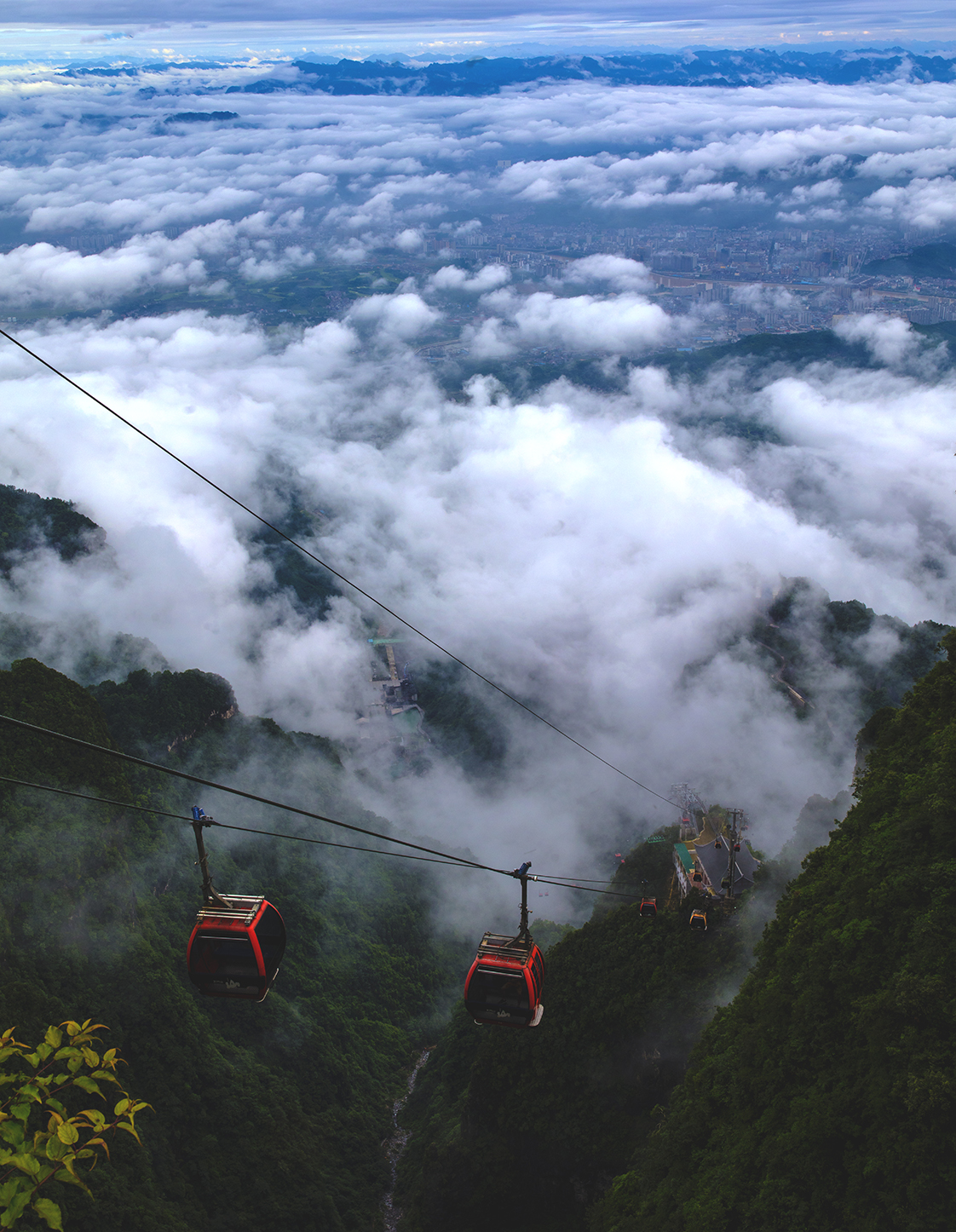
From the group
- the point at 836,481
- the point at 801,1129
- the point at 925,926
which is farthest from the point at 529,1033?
the point at 836,481

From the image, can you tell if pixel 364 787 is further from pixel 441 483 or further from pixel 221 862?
pixel 441 483

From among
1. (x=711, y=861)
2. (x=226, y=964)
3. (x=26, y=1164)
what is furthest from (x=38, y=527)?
(x=26, y=1164)

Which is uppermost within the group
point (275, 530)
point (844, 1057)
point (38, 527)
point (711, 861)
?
point (275, 530)

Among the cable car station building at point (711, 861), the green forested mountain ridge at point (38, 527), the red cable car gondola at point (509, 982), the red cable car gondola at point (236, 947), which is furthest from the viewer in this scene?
the green forested mountain ridge at point (38, 527)

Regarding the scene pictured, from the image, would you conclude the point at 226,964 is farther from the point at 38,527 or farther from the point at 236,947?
the point at 38,527

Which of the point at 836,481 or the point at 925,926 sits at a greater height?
the point at 925,926

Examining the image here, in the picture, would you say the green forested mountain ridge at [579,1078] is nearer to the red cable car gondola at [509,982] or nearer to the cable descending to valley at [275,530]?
the cable descending to valley at [275,530]

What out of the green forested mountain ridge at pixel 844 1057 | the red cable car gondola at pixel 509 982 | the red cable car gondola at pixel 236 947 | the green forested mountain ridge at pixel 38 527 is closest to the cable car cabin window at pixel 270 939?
the red cable car gondola at pixel 236 947
